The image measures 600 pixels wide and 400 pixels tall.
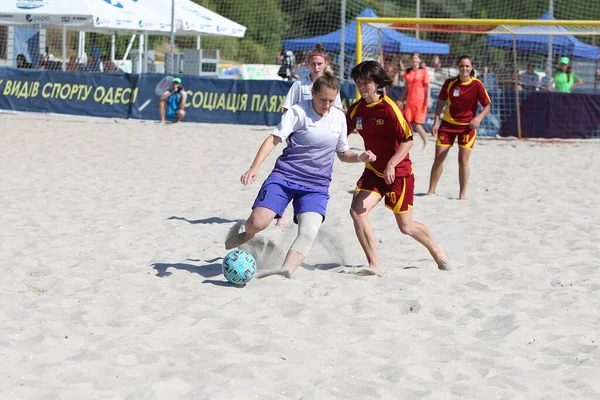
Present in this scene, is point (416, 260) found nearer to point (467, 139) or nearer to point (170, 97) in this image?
point (467, 139)

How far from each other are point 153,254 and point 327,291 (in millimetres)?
1606

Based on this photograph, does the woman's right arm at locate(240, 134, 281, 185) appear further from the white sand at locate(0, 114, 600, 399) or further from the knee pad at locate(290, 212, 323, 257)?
the white sand at locate(0, 114, 600, 399)

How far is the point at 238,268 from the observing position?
5.21 m

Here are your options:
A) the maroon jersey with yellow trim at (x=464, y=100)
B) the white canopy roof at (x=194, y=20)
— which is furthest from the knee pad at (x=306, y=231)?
the white canopy roof at (x=194, y=20)

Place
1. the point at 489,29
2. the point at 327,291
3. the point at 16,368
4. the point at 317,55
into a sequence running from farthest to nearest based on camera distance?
the point at 489,29, the point at 317,55, the point at 327,291, the point at 16,368

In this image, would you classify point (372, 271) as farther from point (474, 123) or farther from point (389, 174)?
point (474, 123)

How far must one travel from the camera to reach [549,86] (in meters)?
19.2

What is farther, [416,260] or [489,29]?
[489,29]

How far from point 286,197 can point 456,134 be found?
15.1 ft

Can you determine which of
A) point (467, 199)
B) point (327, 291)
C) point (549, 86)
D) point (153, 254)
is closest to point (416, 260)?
point (327, 291)

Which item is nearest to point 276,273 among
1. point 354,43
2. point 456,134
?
point 456,134

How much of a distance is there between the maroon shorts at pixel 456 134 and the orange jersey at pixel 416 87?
4.82m

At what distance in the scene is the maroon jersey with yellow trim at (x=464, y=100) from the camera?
378 inches

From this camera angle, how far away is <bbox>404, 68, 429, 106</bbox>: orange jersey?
47.4ft
